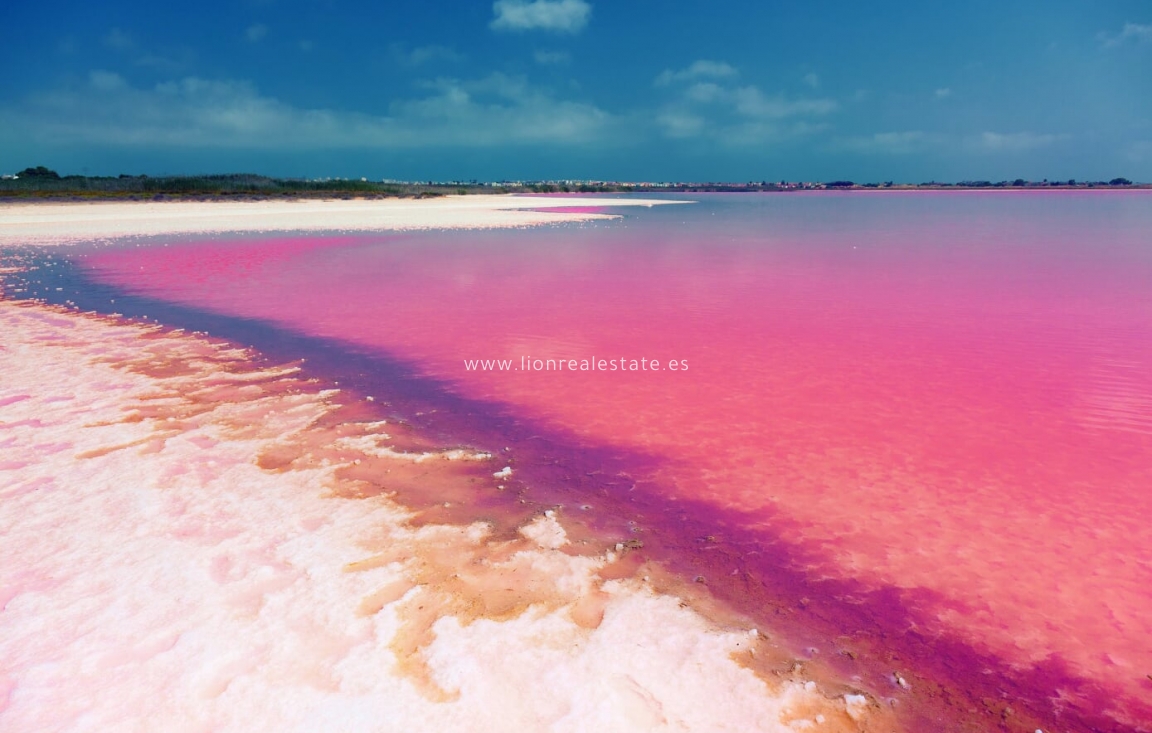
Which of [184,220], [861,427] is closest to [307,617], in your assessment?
[861,427]

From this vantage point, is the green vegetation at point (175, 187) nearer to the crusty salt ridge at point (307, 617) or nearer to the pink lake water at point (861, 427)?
the pink lake water at point (861, 427)

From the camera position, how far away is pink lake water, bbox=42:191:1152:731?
11.7 ft

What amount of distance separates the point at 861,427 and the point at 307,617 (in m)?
4.78

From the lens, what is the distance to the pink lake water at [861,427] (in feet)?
11.7

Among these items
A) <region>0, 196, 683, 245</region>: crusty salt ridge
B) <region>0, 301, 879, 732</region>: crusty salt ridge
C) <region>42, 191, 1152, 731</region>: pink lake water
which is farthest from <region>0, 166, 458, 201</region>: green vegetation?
<region>0, 301, 879, 732</region>: crusty salt ridge

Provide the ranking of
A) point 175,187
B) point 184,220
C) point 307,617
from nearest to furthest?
point 307,617 < point 184,220 < point 175,187

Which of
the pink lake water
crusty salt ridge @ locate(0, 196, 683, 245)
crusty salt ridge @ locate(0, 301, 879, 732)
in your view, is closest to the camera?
crusty salt ridge @ locate(0, 301, 879, 732)

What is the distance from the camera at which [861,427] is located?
606 centimetres

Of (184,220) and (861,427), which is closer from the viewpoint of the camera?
(861,427)

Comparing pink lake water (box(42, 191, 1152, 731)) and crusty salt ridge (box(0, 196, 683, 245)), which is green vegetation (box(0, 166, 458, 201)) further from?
pink lake water (box(42, 191, 1152, 731))

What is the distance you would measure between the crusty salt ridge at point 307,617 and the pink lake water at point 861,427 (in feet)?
2.33

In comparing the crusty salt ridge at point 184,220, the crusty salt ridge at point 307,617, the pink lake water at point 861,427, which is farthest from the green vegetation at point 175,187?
the crusty salt ridge at point 307,617

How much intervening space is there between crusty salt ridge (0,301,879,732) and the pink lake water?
2.33ft

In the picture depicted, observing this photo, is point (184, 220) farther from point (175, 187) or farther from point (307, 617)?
point (307, 617)
